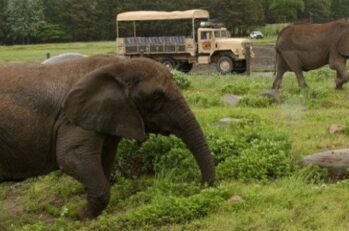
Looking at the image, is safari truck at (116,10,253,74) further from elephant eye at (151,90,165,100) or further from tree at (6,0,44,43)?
tree at (6,0,44,43)

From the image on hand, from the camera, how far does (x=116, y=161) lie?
8.70m

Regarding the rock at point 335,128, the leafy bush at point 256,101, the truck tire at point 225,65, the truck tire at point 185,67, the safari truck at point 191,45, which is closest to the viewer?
the rock at point 335,128

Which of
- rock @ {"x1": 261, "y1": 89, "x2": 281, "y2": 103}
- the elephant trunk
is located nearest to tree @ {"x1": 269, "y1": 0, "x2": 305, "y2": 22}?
rock @ {"x1": 261, "y1": 89, "x2": 281, "y2": 103}

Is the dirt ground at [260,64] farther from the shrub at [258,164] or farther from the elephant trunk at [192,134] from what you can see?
the elephant trunk at [192,134]

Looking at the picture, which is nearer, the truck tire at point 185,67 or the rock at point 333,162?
the rock at point 333,162

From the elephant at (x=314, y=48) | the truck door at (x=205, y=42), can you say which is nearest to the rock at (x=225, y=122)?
the elephant at (x=314, y=48)

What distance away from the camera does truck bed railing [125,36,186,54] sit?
2984 centimetres

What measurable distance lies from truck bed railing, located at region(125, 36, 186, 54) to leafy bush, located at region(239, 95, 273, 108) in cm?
1655

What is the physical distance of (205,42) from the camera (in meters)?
29.7

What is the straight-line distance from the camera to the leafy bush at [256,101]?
13.2 m

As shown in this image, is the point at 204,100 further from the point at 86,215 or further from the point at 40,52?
the point at 40,52

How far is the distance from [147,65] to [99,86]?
1.93 feet

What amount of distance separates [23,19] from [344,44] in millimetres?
61598

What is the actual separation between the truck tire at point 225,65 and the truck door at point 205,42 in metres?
0.70
